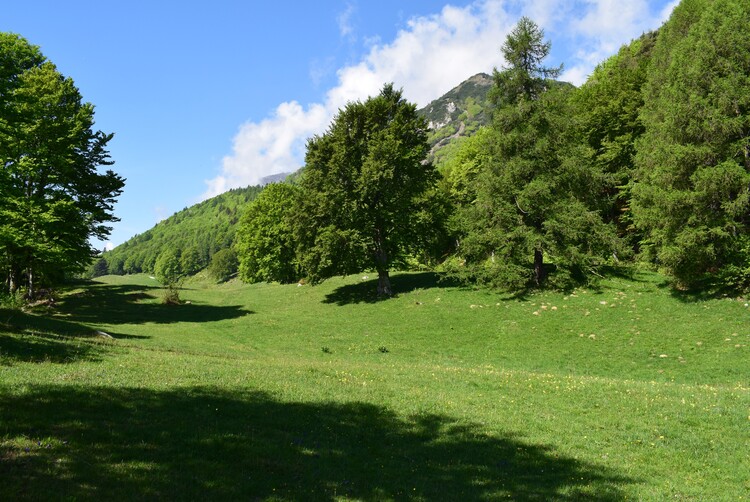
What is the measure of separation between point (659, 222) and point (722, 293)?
20.3ft

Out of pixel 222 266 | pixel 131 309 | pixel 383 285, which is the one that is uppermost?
pixel 222 266

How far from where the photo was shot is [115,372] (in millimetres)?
14266

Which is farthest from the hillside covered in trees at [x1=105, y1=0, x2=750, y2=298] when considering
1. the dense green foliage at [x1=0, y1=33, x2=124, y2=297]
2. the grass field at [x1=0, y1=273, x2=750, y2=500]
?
the dense green foliage at [x1=0, y1=33, x2=124, y2=297]

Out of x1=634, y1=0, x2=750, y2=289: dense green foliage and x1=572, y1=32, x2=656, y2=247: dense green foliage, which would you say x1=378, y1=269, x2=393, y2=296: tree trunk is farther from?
x1=572, y1=32, x2=656, y2=247: dense green foliage

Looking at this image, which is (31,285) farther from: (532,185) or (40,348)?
(532,185)

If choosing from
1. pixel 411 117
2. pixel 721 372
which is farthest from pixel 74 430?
pixel 411 117

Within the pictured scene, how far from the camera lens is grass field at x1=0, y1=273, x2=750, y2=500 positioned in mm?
7984

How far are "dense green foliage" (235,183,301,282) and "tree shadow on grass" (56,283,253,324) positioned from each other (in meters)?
20.4

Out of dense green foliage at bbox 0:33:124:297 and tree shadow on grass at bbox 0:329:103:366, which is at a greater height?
dense green foliage at bbox 0:33:124:297

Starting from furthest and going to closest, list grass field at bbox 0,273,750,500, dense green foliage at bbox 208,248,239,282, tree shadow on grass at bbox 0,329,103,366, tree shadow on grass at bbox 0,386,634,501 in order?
dense green foliage at bbox 208,248,239,282, tree shadow on grass at bbox 0,329,103,366, grass field at bbox 0,273,750,500, tree shadow on grass at bbox 0,386,634,501

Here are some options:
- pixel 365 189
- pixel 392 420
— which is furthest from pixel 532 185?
pixel 392 420

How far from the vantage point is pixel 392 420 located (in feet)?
40.2

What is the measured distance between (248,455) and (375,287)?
38.4m

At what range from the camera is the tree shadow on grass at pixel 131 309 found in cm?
3872
